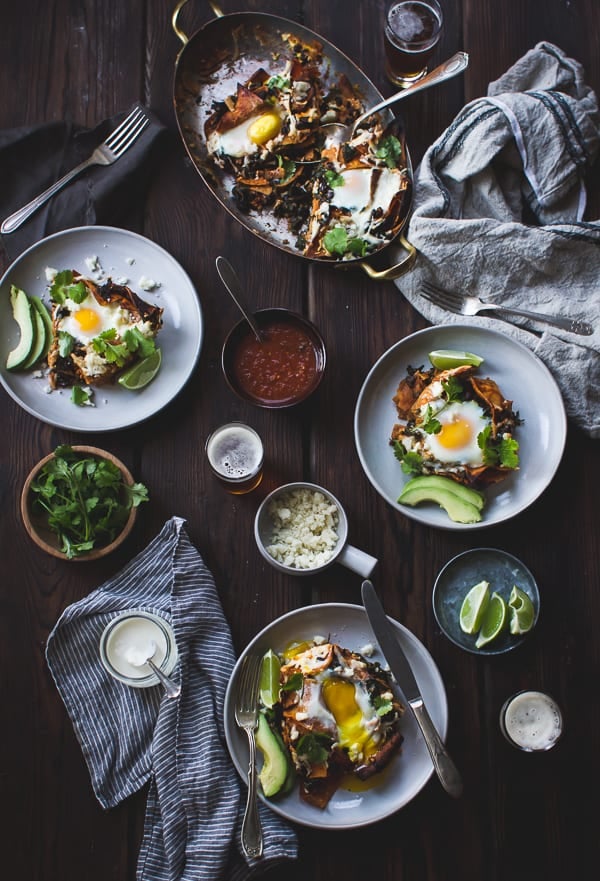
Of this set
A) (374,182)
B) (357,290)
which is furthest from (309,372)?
(374,182)

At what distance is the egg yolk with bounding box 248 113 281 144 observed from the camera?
3492 millimetres

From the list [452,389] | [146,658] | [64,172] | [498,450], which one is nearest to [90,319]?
[64,172]

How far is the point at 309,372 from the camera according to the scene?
3426 millimetres

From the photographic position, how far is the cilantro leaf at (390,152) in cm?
344

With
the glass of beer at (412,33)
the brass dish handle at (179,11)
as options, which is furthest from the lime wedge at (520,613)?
the brass dish handle at (179,11)

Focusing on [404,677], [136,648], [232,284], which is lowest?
[404,677]

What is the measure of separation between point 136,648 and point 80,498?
62cm

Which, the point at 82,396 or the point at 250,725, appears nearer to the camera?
the point at 250,725

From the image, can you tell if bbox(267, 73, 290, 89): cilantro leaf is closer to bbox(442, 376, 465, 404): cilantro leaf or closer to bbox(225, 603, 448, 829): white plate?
bbox(442, 376, 465, 404): cilantro leaf

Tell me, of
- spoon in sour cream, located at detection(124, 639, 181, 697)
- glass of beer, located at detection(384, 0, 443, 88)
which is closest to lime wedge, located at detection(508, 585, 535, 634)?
spoon in sour cream, located at detection(124, 639, 181, 697)

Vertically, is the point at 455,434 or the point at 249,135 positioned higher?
the point at 249,135

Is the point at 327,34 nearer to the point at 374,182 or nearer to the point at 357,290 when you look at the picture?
the point at 374,182

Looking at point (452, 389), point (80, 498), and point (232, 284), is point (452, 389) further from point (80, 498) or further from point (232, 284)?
point (80, 498)

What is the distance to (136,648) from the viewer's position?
329 cm
